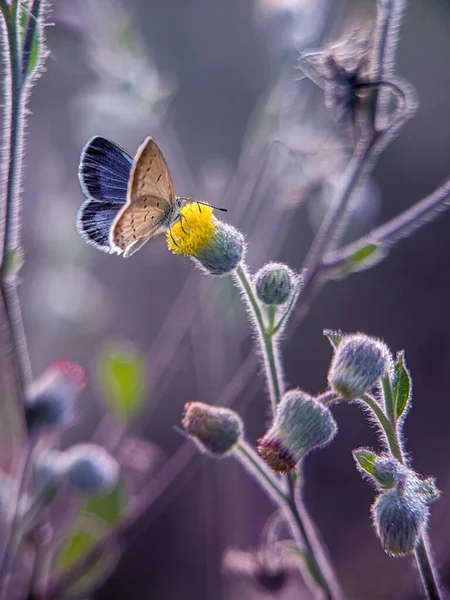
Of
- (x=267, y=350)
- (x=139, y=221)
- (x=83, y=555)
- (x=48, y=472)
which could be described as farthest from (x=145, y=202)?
(x=83, y=555)

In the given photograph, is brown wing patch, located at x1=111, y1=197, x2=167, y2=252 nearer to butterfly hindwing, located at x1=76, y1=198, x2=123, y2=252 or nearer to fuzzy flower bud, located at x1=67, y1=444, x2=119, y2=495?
butterfly hindwing, located at x1=76, y1=198, x2=123, y2=252

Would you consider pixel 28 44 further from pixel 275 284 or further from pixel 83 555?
pixel 83 555

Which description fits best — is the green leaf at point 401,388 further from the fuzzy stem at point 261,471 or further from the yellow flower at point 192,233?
the yellow flower at point 192,233

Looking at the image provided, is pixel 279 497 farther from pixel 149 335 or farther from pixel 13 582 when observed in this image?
pixel 149 335

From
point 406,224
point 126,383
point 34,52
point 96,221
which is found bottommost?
point 126,383

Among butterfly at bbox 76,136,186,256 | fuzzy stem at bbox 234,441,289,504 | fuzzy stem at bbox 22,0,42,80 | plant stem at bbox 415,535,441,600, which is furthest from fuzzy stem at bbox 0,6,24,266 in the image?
plant stem at bbox 415,535,441,600

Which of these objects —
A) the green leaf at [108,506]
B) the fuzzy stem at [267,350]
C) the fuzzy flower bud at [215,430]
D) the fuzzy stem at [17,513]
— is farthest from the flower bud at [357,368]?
the green leaf at [108,506]
